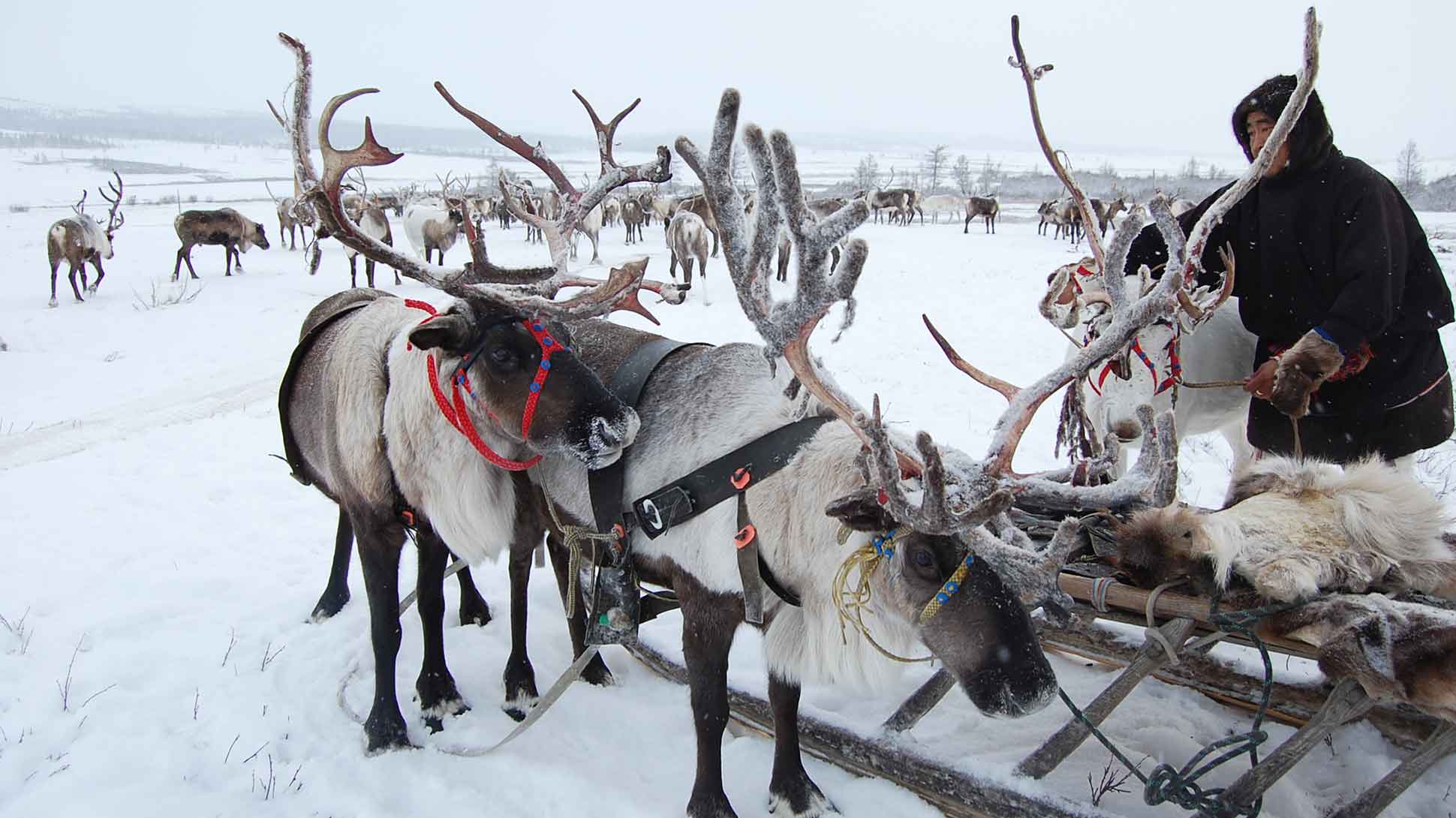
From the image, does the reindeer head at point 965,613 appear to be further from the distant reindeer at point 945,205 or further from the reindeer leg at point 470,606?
the distant reindeer at point 945,205

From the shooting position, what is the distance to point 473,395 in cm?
261

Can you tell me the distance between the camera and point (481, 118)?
308cm

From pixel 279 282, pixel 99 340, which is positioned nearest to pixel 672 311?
pixel 99 340

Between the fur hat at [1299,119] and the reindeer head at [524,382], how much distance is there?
2528 millimetres

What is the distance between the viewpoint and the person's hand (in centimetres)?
291

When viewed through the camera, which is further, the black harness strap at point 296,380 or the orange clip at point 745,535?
the black harness strap at point 296,380

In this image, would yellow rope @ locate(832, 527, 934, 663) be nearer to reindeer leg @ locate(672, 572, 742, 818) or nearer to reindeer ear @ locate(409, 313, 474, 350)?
reindeer leg @ locate(672, 572, 742, 818)

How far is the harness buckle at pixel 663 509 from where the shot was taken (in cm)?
237

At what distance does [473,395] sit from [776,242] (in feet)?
3.79

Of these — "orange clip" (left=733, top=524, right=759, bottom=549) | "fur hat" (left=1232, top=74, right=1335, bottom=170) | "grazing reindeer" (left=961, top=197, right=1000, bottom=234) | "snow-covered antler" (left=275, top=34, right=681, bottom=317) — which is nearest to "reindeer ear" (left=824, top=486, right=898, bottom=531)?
"orange clip" (left=733, top=524, right=759, bottom=549)

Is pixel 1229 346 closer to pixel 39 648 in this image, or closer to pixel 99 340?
pixel 39 648

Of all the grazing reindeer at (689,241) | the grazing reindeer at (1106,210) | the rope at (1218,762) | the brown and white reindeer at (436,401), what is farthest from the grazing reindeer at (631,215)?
the rope at (1218,762)

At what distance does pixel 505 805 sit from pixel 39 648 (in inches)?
91.8

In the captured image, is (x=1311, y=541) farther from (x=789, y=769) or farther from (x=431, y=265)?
(x=431, y=265)
